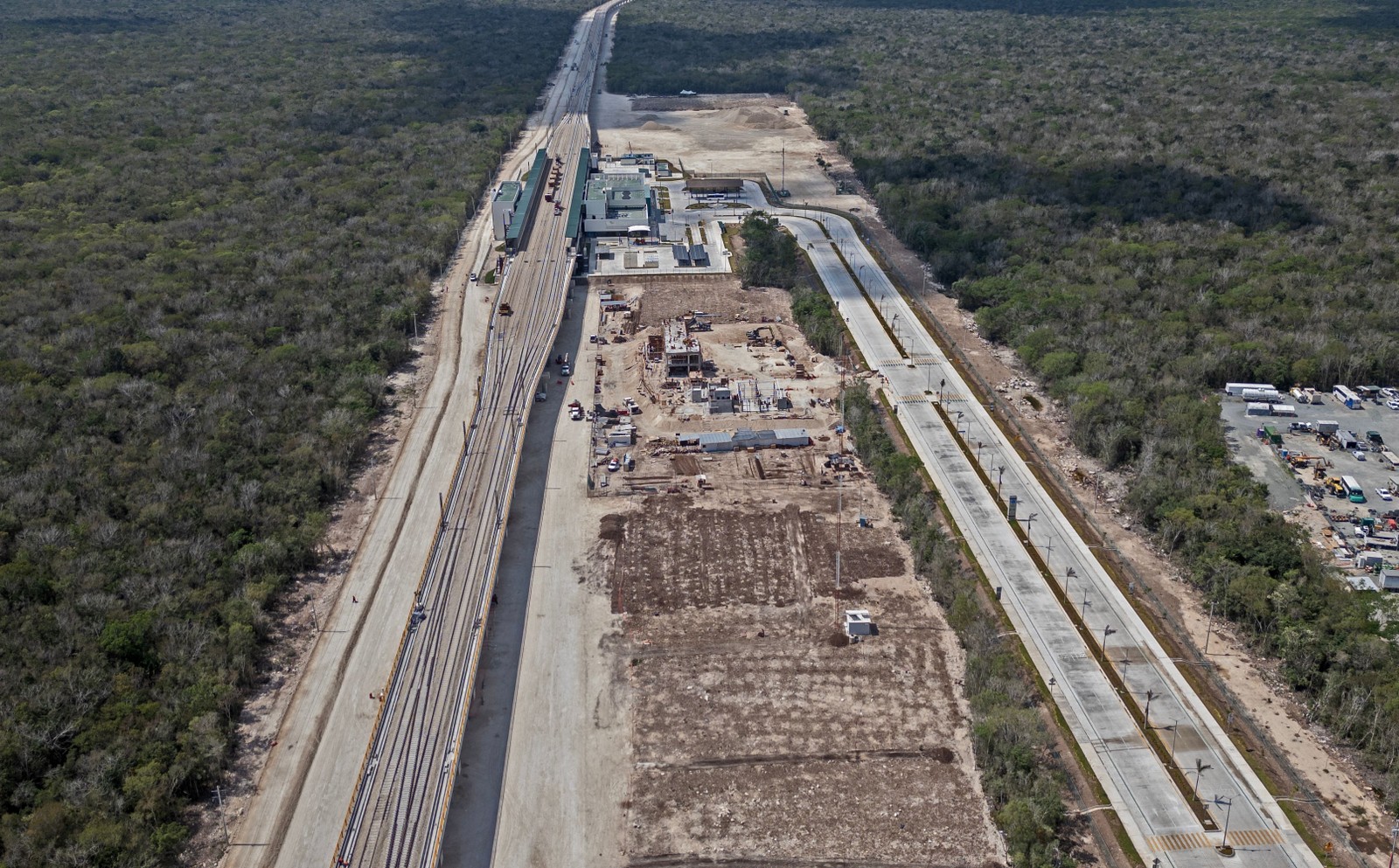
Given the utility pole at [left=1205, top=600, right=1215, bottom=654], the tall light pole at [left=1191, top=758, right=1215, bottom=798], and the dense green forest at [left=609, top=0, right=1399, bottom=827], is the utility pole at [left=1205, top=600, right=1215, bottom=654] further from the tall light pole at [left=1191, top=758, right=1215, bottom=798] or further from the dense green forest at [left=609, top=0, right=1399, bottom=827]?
the tall light pole at [left=1191, top=758, right=1215, bottom=798]

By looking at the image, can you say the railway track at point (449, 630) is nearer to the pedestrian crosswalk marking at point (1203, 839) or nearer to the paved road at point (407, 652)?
the paved road at point (407, 652)

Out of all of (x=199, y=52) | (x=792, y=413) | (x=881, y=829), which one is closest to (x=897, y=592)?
(x=881, y=829)

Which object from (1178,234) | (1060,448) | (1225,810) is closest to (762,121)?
(1178,234)

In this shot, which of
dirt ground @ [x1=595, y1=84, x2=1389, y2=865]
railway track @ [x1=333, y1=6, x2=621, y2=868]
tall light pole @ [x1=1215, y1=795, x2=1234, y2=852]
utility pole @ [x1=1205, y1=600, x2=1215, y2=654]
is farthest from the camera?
utility pole @ [x1=1205, y1=600, x2=1215, y2=654]

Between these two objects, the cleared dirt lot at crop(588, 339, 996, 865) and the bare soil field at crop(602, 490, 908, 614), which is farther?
the bare soil field at crop(602, 490, 908, 614)

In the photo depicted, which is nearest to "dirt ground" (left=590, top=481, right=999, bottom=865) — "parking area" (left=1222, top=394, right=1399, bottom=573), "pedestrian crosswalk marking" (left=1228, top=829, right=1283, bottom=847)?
"pedestrian crosswalk marking" (left=1228, top=829, right=1283, bottom=847)

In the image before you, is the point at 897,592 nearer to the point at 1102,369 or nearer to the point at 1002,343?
the point at 1102,369
